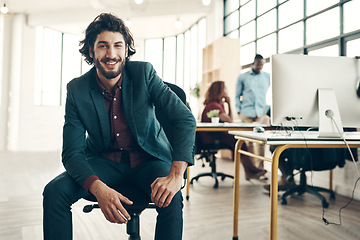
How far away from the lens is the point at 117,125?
55.7 inches

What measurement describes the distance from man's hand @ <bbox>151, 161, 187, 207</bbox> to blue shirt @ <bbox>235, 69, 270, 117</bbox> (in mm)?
3360

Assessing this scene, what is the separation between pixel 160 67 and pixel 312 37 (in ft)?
19.6

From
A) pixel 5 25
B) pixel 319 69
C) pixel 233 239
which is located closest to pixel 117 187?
pixel 233 239

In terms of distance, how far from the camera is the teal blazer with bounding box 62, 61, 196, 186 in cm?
133

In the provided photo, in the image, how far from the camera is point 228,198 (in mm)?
3072

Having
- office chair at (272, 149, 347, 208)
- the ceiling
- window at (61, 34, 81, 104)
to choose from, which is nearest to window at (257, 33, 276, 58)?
the ceiling

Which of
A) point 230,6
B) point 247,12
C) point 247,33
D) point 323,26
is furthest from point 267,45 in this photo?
point 230,6

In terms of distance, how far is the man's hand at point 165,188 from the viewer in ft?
3.72

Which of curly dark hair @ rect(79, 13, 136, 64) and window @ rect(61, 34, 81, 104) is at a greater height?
window @ rect(61, 34, 81, 104)

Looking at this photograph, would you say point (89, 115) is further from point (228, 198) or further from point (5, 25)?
point (5, 25)

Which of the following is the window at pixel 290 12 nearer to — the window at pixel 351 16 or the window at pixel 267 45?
the window at pixel 267 45

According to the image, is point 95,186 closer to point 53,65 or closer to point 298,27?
point 298,27

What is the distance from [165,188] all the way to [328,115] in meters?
1.07

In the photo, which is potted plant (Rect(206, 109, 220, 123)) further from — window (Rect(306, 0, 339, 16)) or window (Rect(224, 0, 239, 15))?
window (Rect(224, 0, 239, 15))
